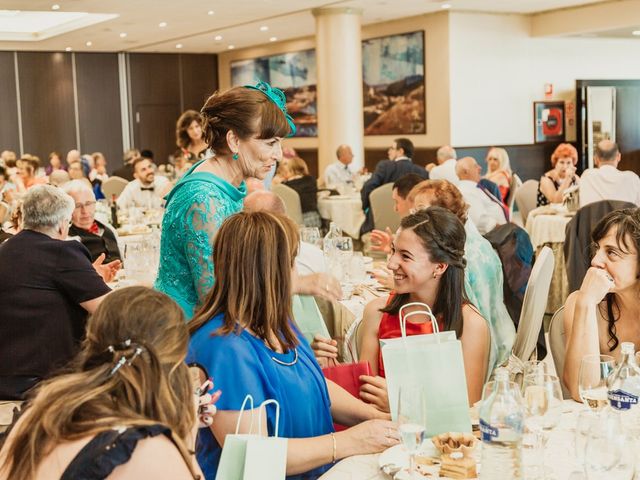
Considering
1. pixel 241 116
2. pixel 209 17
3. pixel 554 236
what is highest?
pixel 209 17

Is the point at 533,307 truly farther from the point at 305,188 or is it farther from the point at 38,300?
the point at 305,188

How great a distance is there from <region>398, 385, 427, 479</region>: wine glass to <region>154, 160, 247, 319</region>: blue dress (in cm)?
97

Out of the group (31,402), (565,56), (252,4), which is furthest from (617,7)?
(31,402)

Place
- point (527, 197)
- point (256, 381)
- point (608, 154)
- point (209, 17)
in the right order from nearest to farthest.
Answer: point (256, 381)
point (608, 154)
point (527, 197)
point (209, 17)

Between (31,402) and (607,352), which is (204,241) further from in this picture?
(607,352)

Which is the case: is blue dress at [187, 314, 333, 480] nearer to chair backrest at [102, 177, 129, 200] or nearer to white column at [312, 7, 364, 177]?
chair backrest at [102, 177, 129, 200]

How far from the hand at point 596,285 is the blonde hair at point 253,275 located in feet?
3.70

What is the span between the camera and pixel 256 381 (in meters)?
2.24

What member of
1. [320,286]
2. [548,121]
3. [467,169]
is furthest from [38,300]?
[548,121]

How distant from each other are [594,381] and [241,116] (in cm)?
137

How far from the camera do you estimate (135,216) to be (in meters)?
8.29

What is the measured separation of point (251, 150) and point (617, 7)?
482 inches

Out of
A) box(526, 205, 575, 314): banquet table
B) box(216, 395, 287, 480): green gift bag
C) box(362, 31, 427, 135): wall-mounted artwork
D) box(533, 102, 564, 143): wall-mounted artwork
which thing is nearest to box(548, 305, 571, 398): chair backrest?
box(216, 395, 287, 480): green gift bag

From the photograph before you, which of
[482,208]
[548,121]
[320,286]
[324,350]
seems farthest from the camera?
[548,121]
